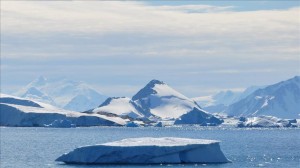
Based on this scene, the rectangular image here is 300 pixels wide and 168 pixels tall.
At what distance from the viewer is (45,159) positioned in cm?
7306

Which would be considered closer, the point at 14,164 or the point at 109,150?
the point at 109,150

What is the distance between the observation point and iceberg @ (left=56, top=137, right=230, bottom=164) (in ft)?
200

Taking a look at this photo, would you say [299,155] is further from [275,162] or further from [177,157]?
[177,157]

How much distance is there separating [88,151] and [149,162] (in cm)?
493

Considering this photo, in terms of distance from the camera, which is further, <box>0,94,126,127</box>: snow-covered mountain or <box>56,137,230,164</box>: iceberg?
<box>0,94,126,127</box>: snow-covered mountain

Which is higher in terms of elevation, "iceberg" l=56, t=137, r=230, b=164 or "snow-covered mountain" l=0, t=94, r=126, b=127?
"snow-covered mountain" l=0, t=94, r=126, b=127

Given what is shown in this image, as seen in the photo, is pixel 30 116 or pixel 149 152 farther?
pixel 30 116

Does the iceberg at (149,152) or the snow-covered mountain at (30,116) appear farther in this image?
the snow-covered mountain at (30,116)

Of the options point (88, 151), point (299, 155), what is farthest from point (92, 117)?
point (88, 151)

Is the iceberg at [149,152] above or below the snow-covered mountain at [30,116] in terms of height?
below

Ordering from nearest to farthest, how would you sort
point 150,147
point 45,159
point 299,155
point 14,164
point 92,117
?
point 150,147 < point 14,164 < point 45,159 < point 299,155 < point 92,117

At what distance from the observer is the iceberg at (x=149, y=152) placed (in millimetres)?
60969

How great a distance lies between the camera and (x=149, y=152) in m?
61.6

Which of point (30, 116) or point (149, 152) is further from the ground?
point (30, 116)
